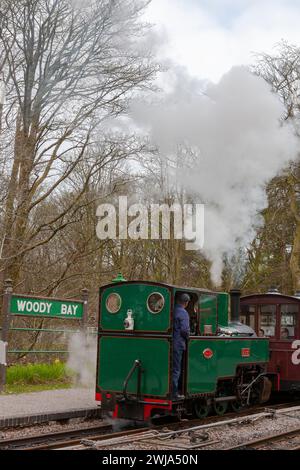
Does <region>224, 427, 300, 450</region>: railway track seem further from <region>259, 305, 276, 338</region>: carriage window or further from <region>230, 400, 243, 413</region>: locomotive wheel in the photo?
<region>259, 305, 276, 338</region>: carriage window

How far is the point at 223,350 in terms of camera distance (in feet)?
34.7

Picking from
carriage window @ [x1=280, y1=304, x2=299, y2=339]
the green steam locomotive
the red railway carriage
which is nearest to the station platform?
the green steam locomotive

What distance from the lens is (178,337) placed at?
941cm

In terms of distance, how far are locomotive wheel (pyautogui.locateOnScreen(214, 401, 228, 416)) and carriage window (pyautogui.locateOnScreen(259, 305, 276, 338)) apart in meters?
2.49

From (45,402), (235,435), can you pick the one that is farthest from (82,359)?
(235,435)

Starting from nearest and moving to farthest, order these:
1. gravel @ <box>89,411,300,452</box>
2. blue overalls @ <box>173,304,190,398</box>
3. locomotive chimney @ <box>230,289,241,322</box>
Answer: gravel @ <box>89,411,300,452</box> → blue overalls @ <box>173,304,190,398</box> → locomotive chimney @ <box>230,289,241,322</box>

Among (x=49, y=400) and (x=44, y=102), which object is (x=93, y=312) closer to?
(x=44, y=102)

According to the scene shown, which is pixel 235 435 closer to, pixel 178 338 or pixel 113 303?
pixel 178 338

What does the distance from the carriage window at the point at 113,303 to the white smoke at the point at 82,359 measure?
4.09 meters

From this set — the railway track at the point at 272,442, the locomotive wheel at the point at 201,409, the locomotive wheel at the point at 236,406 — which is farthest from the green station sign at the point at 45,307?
the railway track at the point at 272,442

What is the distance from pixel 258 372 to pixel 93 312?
10.6 meters

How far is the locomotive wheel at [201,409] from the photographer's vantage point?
10.4m

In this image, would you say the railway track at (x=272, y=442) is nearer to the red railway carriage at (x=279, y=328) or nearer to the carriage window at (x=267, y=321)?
the red railway carriage at (x=279, y=328)

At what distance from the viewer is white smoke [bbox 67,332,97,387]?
14.1 meters
